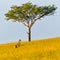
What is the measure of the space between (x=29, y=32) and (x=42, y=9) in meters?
6.78

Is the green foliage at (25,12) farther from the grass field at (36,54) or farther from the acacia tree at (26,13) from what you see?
the grass field at (36,54)

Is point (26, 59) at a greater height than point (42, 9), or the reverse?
point (42, 9)

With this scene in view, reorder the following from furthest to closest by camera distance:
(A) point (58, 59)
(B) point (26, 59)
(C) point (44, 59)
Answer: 1. (B) point (26, 59)
2. (C) point (44, 59)
3. (A) point (58, 59)

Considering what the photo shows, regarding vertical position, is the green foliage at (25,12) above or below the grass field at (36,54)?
above

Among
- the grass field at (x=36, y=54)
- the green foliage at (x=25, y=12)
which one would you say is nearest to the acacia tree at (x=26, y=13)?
the green foliage at (x=25, y=12)

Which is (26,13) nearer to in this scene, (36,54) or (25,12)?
(25,12)

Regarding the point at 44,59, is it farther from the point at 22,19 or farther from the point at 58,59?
the point at 22,19

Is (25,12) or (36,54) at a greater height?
(25,12)

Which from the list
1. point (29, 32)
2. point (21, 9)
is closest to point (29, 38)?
point (29, 32)

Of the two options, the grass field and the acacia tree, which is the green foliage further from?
the grass field

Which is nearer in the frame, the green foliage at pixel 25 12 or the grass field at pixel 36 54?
the grass field at pixel 36 54

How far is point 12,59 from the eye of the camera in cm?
1556

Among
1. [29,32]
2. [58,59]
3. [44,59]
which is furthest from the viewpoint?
[29,32]

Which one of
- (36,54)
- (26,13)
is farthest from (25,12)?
(36,54)
